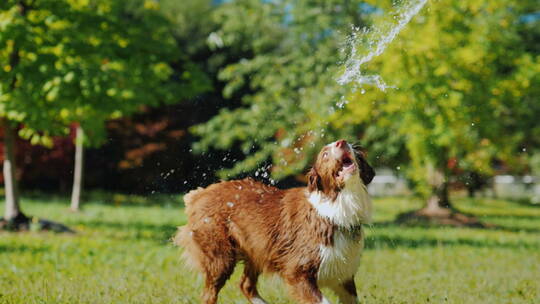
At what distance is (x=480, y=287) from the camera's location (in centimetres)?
664

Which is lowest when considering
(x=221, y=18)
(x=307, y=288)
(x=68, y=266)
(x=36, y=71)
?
(x=68, y=266)

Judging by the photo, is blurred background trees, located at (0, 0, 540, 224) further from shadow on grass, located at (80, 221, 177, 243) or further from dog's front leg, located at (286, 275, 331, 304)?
dog's front leg, located at (286, 275, 331, 304)

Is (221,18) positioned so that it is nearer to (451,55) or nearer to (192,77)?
(192,77)

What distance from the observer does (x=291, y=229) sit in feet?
15.0

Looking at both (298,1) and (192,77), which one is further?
(298,1)

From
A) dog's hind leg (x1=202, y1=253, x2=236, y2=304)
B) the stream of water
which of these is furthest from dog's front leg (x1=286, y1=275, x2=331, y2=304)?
the stream of water

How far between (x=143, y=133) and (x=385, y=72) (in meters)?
12.2

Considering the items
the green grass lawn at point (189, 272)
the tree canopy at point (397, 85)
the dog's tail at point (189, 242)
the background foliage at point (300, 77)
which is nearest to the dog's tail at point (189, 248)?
the dog's tail at point (189, 242)

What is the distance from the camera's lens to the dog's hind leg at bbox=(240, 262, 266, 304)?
201 inches

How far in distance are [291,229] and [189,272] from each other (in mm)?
2553

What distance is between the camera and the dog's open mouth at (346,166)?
4.17m

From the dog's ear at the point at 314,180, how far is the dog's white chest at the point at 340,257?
361mm

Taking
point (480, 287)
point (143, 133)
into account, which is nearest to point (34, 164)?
point (143, 133)

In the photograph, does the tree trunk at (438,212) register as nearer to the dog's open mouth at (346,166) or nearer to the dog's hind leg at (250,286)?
the dog's hind leg at (250,286)
